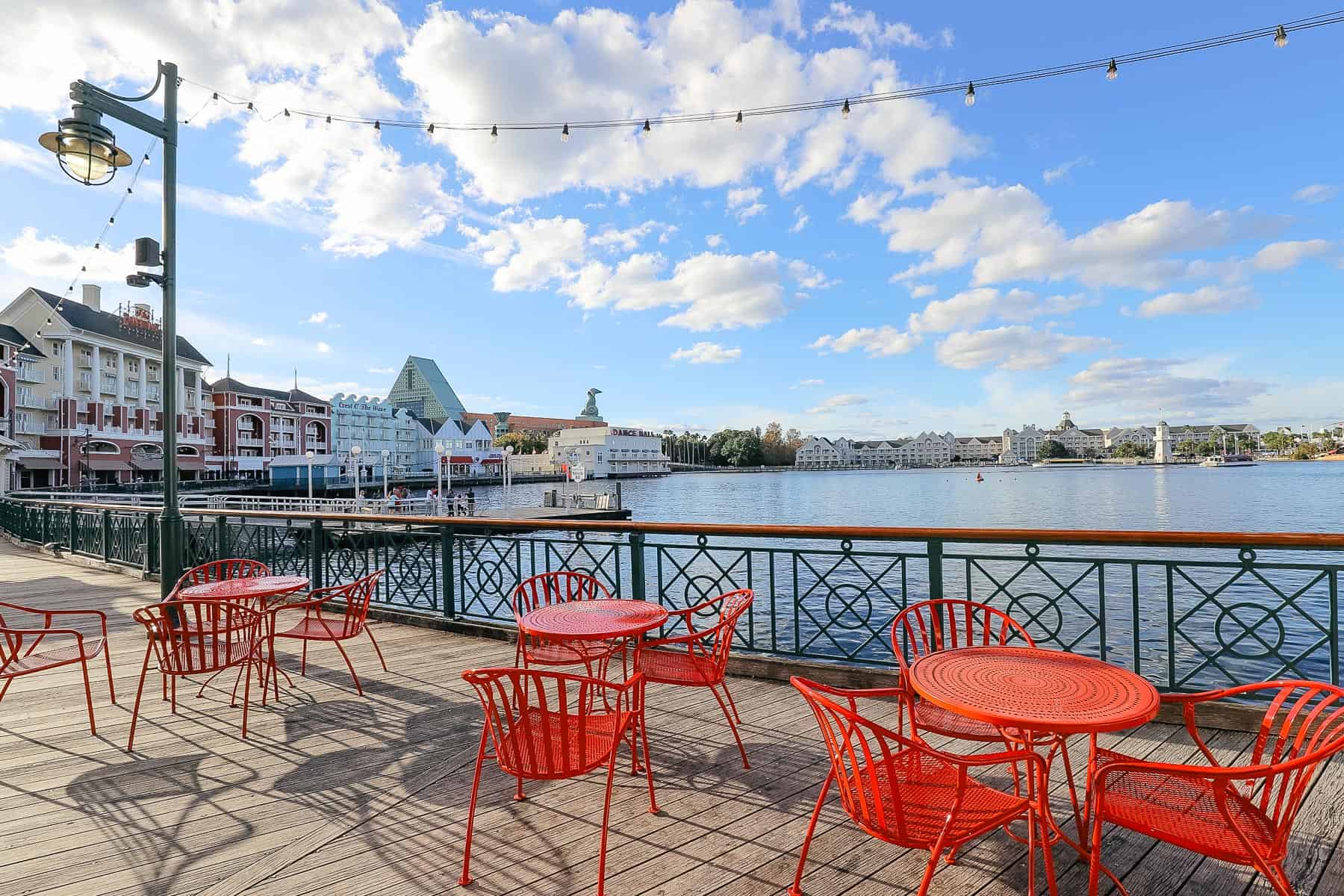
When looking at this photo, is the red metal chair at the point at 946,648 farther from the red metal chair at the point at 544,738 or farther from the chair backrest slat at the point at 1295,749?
the red metal chair at the point at 544,738

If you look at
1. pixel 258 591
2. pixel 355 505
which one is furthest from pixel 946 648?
pixel 355 505

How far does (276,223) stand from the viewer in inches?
339

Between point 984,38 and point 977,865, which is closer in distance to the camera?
point 977,865

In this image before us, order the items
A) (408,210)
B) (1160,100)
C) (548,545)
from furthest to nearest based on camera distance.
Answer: (1160,100) → (408,210) → (548,545)

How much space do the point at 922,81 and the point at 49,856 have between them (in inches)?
362

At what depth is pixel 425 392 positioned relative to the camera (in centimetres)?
10281

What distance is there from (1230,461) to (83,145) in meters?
159

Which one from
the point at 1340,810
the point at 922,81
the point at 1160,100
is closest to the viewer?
the point at 1340,810

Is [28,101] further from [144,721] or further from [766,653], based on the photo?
[766,653]

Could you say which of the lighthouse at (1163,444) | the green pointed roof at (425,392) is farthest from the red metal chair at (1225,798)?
the lighthouse at (1163,444)

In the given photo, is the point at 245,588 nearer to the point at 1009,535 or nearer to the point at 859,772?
the point at 859,772

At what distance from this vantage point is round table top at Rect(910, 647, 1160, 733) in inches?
66.6

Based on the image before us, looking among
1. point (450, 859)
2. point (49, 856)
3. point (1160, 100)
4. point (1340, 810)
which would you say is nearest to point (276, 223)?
point (49, 856)

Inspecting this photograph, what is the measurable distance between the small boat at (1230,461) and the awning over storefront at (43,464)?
148 m
